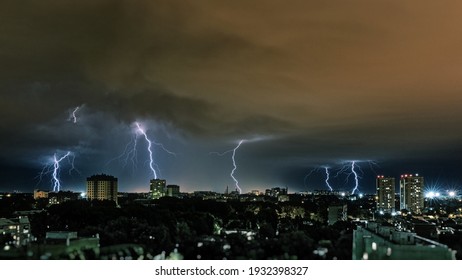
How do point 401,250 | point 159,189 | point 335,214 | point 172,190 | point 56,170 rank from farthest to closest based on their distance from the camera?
point 172,190 → point 159,189 → point 335,214 → point 56,170 → point 401,250

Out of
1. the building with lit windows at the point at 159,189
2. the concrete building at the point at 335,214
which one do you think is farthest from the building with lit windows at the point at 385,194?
the building with lit windows at the point at 159,189

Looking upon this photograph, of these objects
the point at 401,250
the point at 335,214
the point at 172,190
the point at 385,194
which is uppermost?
the point at 401,250

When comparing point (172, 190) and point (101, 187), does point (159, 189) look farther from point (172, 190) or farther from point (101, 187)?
point (101, 187)

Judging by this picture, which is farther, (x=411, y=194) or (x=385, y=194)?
(x=385, y=194)

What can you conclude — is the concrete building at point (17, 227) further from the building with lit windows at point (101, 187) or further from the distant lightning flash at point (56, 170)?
the building with lit windows at point (101, 187)

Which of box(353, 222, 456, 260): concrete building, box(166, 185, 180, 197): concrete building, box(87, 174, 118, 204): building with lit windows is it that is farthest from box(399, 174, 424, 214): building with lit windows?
box(353, 222, 456, 260): concrete building

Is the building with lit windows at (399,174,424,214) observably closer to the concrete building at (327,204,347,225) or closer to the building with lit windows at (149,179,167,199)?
the concrete building at (327,204,347,225)

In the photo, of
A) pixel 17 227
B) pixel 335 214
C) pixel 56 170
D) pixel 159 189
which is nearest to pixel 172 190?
pixel 159 189

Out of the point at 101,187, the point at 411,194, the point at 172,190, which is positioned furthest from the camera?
the point at 172,190
